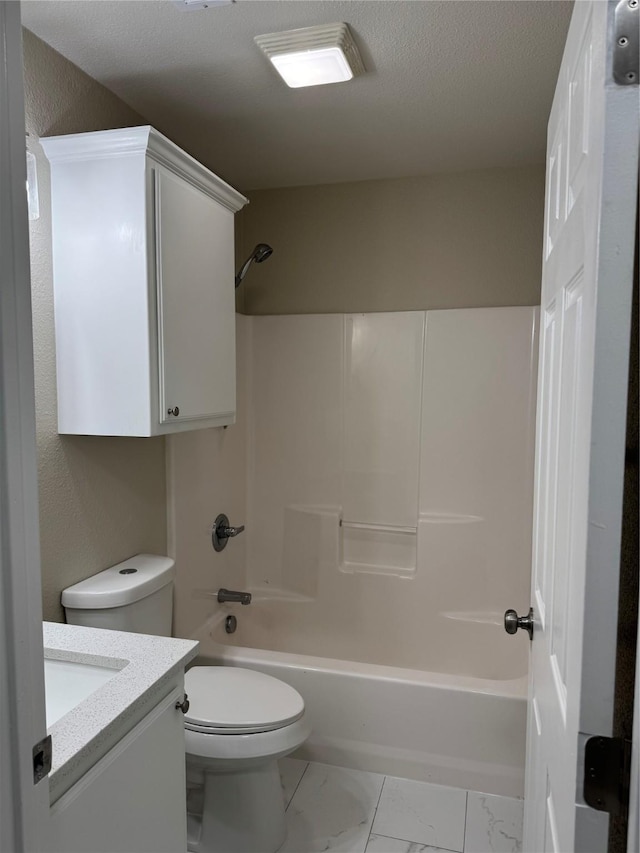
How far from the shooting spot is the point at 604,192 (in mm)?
622

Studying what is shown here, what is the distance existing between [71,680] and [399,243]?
221 centimetres

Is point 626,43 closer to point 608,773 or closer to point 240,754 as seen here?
point 608,773

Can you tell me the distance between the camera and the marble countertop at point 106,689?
37.8 inches

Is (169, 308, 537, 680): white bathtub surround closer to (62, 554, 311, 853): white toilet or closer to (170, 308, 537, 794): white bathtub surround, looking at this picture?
(170, 308, 537, 794): white bathtub surround

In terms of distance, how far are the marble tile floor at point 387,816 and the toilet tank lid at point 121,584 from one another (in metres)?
0.91

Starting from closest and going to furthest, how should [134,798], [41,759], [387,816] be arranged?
[41,759] < [134,798] < [387,816]

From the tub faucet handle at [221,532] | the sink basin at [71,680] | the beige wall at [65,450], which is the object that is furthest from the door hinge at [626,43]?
the tub faucet handle at [221,532]

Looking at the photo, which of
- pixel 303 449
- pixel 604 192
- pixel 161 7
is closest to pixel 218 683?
Answer: pixel 303 449

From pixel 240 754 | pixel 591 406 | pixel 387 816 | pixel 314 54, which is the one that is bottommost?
pixel 387 816

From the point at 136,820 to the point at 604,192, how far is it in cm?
130

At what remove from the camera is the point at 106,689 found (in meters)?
1.14

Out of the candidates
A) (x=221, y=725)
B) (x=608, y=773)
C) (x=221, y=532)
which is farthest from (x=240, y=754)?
(x=608, y=773)

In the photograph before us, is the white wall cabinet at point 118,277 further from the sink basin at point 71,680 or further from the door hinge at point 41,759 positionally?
the door hinge at point 41,759

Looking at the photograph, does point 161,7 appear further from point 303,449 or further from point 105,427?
point 303,449
